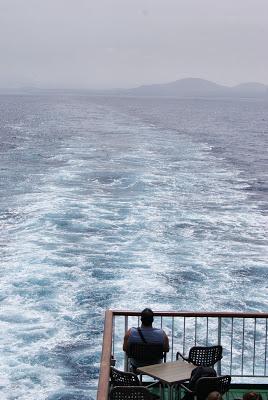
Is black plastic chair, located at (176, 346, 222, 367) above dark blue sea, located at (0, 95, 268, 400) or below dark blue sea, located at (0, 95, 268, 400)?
above

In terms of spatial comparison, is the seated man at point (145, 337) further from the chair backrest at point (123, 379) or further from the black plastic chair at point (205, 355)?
the chair backrest at point (123, 379)

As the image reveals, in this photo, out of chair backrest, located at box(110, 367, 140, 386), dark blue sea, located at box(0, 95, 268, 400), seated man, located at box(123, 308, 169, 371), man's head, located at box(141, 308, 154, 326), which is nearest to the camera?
chair backrest, located at box(110, 367, 140, 386)

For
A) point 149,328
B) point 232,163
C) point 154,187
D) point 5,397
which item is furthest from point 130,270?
point 232,163

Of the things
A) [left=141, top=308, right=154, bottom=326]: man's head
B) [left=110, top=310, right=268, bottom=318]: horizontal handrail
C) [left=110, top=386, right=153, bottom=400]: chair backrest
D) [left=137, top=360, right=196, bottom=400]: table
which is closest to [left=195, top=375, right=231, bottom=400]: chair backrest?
[left=137, top=360, right=196, bottom=400]: table

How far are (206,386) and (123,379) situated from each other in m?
0.90

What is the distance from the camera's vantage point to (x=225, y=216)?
106 ft

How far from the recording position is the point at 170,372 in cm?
780

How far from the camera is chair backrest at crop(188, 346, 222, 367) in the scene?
834cm

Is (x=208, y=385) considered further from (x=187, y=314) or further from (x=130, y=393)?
(x=187, y=314)

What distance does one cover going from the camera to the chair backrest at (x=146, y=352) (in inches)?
325

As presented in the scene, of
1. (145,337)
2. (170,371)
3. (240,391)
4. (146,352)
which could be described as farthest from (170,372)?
(240,391)

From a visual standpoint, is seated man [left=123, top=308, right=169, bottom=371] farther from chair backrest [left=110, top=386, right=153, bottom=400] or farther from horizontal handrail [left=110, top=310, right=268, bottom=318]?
chair backrest [left=110, top=386, right=153, bottom=400]

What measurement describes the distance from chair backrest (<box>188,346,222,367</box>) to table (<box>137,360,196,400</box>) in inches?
12.7

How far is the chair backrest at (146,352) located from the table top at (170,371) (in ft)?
0.92
